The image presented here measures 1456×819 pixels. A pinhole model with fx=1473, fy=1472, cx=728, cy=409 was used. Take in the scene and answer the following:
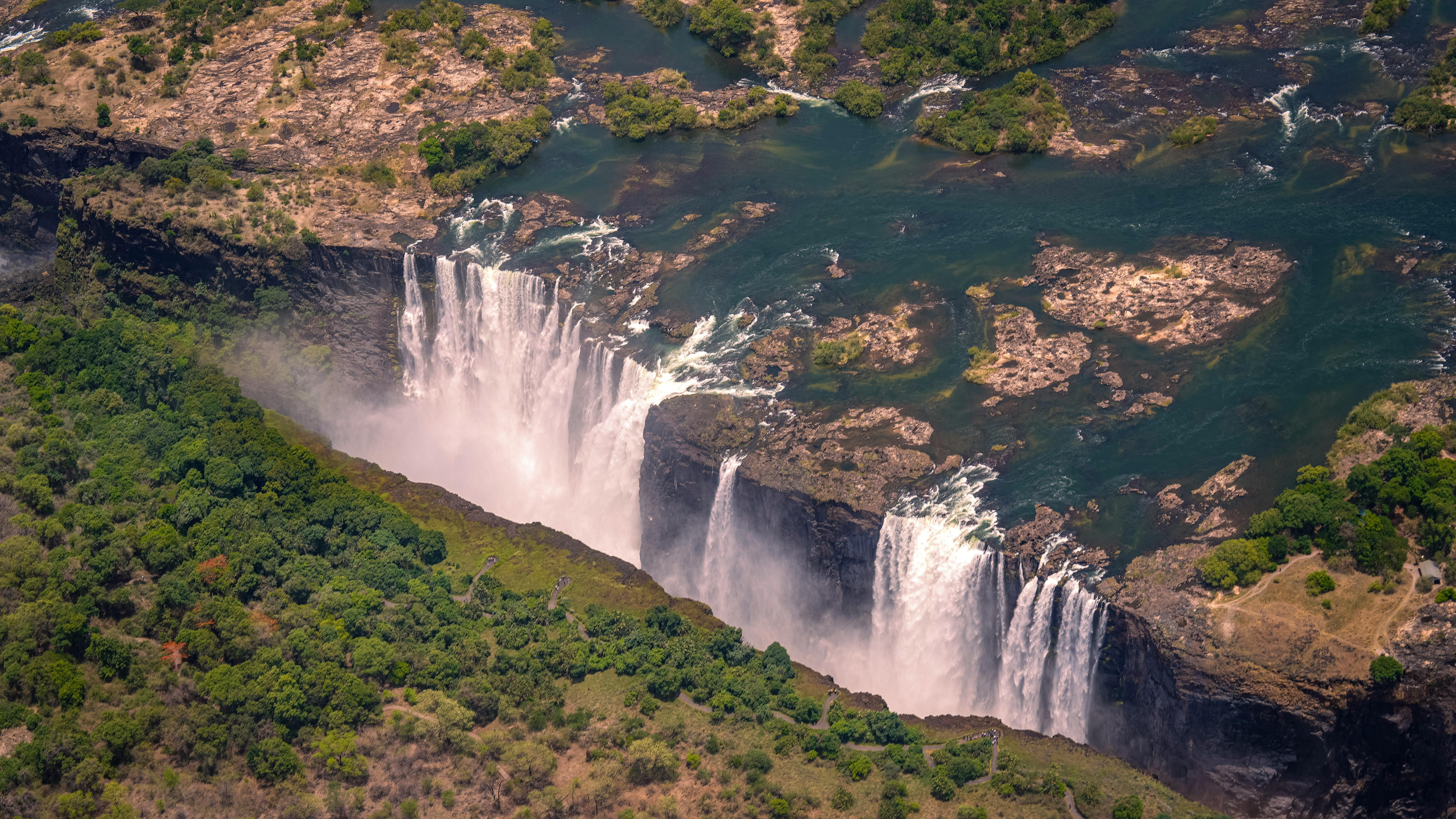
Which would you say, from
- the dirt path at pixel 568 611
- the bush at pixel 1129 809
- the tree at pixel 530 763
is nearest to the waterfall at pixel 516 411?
the dirt path at pixel 568 611

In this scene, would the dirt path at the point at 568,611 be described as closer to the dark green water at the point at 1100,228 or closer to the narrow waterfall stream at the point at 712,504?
the narrow waterfall stream at the point at 712,504

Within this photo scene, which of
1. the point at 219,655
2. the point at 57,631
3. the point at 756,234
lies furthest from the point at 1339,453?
the point at 57,631

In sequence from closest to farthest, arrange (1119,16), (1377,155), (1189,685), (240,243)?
1. (1189,685)
2. (1377,155)
3. (240,243)
4. (1119,16)

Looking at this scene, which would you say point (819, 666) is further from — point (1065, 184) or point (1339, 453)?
point (1065, 184)

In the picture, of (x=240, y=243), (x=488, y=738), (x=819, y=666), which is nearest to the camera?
(x=488, y=738)

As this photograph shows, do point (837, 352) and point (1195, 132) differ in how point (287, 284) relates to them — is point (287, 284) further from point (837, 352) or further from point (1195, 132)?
point (1195, 132)

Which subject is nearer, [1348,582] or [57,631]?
[1348,582]

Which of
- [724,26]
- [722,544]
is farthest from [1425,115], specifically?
[722,544]
